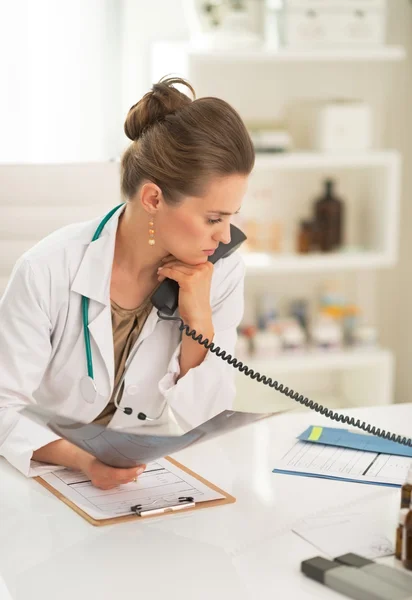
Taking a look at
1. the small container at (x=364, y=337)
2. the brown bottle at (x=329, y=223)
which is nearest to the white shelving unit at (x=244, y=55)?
the brown bottle at (x=329, y=223)

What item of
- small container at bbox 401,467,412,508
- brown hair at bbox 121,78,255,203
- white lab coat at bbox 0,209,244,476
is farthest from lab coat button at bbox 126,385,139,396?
small container at bbox 401,467,412,508

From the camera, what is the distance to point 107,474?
1389mm

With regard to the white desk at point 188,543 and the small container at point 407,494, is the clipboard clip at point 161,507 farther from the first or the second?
the small container at point 407,494

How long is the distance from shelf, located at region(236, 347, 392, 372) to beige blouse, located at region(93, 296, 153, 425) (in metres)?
1.52

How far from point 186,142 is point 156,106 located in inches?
4.6

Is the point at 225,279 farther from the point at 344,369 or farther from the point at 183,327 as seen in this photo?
the point at 344,369

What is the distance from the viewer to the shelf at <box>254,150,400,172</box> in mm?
3324

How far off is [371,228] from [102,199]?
1917 mm

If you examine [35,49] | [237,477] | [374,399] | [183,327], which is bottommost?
[374,399]

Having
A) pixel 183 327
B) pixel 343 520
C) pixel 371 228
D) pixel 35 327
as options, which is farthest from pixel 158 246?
pixel 371 228

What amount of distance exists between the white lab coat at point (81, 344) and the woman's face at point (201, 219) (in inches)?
4.8

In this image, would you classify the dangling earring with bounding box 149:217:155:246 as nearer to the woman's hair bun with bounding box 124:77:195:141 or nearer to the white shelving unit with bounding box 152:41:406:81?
the woman's hair bun with bounding box 124:77:195:141

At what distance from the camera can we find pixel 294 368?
3.41m

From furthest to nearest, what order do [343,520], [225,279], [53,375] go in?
[225,279], [53,375], [343,520]
